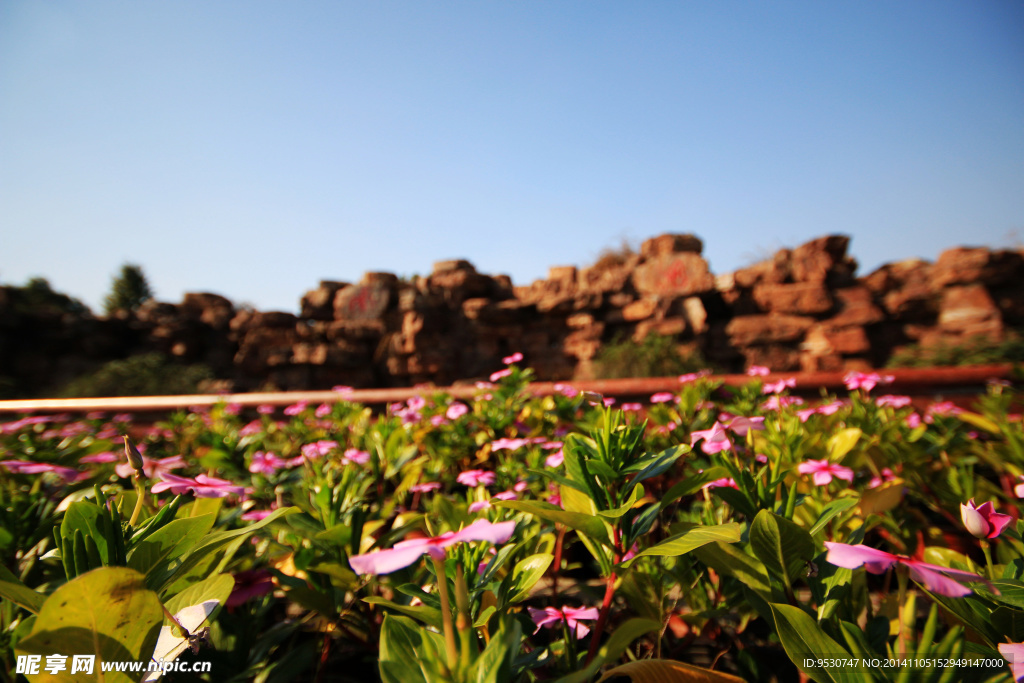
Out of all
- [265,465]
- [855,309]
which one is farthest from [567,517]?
[855,309]

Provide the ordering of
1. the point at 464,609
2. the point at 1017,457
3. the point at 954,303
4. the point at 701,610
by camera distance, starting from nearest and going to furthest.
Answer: the point at 464,609 < the point at 701,610 < the point at 1017,457 < the point at 954,303

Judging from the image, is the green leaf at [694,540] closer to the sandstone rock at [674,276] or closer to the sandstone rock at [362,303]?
the sandstone rock at [674,276]

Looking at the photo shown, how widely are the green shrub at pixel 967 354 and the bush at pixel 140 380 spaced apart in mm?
10311

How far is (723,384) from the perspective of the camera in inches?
81.6

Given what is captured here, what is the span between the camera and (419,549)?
0.43m

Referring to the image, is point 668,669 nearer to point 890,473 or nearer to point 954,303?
point 890,473

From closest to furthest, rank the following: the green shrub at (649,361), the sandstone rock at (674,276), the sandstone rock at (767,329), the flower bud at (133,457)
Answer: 1. the flower bud at (133,457)
2. the green shrub at (649,361)
3. the sandstone rock at (767,329)
4. the sandstone rock at (674,276)

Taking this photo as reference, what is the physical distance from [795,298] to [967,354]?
2.02 meters

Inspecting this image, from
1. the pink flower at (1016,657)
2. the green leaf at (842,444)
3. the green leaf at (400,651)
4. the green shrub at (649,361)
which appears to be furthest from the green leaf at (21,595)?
the green shrub at (649,361)

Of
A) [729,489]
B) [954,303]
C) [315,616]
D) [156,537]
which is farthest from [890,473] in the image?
[954,303]

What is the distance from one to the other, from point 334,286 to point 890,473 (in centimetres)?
863

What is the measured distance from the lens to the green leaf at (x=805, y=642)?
558 mm

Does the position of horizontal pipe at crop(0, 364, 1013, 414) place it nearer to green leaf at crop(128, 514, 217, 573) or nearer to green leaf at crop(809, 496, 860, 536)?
green leaf at crop(809, 496, 860, 536)

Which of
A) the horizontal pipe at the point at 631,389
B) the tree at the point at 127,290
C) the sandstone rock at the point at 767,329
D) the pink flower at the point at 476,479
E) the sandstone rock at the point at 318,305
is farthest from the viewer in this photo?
the tree at the point at 127,290
